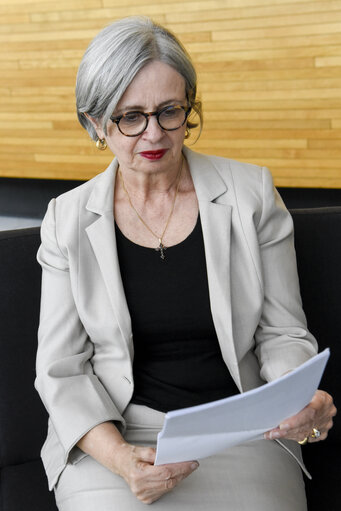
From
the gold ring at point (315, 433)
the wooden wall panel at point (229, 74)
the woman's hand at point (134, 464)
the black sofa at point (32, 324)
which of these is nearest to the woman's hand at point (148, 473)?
the woman's hand at point (134, 464)

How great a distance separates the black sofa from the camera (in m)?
1.88

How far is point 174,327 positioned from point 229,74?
255cm

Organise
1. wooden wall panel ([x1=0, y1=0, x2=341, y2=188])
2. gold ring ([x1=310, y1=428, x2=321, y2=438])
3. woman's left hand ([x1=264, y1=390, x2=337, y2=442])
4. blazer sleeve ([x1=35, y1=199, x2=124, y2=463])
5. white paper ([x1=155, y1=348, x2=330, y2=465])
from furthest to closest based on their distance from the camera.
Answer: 1. wooden wall panel ([x1=0, y1=0, x2=341, y2=188])
2. blazer sleeve ([x1=35, y1=199, x2=124, y2=463])
3. gold ring ([x1=310, y1=428, x2=321, y2=438])
4. woman's left hand ([x1=264, y1=390, x2=337, y2=442])
5. white paper ([x1=155, y1=348, x2=330, y2=465])

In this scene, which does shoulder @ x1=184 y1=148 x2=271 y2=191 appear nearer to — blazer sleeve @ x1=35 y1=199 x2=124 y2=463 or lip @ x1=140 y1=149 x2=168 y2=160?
lip @ x1=140 y1=149 x2=168 y2=160

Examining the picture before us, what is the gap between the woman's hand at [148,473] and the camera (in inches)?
58.5

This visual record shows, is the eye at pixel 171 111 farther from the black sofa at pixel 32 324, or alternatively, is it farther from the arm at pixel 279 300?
the black sofa at pixel 32 324

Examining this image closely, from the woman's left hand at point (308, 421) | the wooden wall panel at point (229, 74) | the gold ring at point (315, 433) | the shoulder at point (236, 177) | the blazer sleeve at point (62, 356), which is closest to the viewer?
the woman's left hand at point (308, 421)

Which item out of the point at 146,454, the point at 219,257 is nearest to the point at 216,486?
the point at 146,454

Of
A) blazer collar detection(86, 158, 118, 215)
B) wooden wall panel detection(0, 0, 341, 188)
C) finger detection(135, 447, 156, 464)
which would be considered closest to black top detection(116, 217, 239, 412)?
blazer collar detection(86, 158, 118, 215)

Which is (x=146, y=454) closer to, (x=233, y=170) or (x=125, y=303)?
(x=125, y=303)

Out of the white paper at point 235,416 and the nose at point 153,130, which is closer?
the white paper at point 235,416

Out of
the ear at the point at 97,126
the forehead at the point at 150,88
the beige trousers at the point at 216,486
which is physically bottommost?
the beige trousers at the point at 216,486

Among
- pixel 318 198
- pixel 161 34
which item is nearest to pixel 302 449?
pixel 161 34

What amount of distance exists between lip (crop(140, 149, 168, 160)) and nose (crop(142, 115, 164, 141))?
0.04 meters
